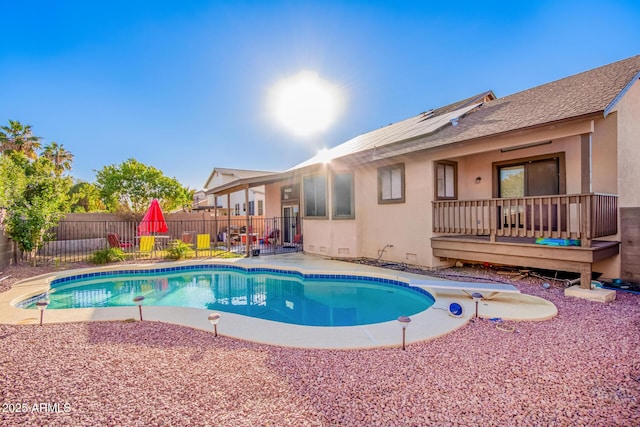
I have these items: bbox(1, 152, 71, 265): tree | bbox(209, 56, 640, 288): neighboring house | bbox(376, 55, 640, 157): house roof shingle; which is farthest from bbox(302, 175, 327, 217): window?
bbox(1, 152, 71, 265): tree

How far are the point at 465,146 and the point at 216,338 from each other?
7.87 m

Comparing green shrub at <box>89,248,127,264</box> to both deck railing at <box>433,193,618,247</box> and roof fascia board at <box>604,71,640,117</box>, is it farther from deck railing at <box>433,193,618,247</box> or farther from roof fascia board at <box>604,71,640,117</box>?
roof fascia board at <box>604,71,640,117</box>

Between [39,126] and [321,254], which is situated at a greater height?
[39,126]

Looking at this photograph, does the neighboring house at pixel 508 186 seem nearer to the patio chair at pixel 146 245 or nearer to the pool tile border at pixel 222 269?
the pool tile border at pixel 222 269

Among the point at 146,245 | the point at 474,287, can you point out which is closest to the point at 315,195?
the point at 146,245

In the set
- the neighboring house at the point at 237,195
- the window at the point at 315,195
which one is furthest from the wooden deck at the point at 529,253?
the neighboring house at the point at 237,195

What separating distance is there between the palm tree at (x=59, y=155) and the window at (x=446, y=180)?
35062 mm

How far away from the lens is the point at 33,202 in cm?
1107

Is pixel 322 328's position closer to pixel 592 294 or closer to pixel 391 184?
pixel 592 294

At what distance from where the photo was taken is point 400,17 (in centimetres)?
1210

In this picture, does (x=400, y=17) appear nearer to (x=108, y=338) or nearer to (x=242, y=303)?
(x=242, y=303)

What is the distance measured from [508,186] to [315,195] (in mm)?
7079

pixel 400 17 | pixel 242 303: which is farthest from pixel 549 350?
pixel 400 17

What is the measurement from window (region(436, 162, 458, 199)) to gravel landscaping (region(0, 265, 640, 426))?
5.67m
